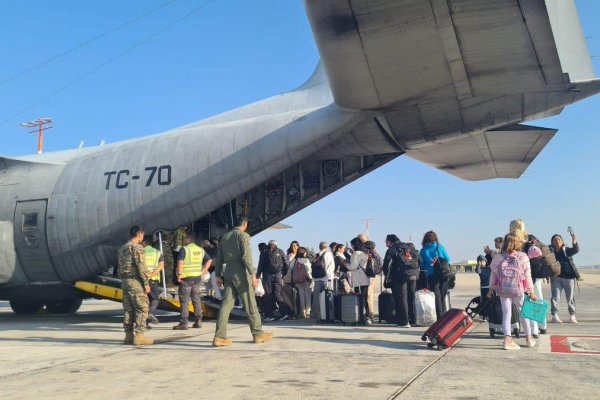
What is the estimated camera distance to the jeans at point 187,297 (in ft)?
33.7

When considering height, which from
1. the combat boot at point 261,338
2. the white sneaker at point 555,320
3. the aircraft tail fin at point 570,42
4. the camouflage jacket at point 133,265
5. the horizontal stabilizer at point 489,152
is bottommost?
the white sneaker at point 555,320

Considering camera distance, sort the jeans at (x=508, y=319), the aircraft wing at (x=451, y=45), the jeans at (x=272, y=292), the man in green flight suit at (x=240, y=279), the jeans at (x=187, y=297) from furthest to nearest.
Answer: the jeans at (x=272, y=292) → the jeans at (x=187, y=297) → the man in green flight suit at (x=240, y=279) → the jeans at (x=508, y=319) → the aircraft wing at (x=451, y=45)

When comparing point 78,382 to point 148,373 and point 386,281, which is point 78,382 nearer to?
point 148,373

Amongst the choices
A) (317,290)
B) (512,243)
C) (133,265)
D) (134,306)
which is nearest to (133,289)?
(134,306)

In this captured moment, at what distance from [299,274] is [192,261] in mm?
2777

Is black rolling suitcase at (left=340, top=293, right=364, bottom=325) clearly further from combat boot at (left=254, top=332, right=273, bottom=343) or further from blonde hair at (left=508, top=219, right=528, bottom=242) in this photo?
blonde hair at (left=508, top=219, right=528, bottom=242)

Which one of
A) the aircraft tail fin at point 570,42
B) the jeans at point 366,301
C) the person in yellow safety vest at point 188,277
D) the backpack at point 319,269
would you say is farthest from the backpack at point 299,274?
the aircraft tail fin at point 570,42

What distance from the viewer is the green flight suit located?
7992mm

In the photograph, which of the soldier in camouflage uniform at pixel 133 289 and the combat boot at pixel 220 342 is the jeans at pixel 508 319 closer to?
the combat boot at pixel 220 342

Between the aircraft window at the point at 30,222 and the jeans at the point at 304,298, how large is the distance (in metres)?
6.63

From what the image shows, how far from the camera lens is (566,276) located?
34.2ft

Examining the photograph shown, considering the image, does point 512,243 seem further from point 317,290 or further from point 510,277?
point 317,290

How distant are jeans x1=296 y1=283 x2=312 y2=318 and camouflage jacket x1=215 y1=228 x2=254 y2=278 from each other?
14.5 ft

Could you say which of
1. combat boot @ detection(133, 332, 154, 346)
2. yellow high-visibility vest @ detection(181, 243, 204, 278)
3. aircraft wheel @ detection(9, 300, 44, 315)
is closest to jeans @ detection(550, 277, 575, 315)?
yellow high-visibility vest @ detection(181, 243, 204, 278)
